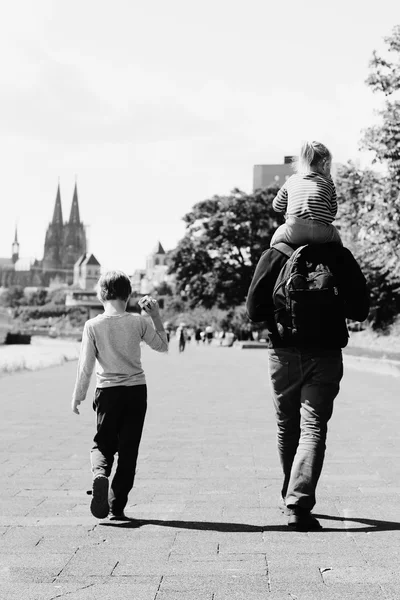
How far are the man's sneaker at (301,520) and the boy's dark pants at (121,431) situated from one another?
92cm

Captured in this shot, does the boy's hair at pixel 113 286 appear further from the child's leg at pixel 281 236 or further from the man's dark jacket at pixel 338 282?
the child's leg at pixel 281 236

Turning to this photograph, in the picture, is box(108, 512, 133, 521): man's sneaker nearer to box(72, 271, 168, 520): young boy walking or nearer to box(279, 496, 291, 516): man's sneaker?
box(72, 271, 168, 520): young boy walking

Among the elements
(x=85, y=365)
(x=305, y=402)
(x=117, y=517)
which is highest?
(x=85, y=365)

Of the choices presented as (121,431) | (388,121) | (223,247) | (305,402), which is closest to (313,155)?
(305,402)

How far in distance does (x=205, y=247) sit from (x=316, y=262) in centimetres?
5528

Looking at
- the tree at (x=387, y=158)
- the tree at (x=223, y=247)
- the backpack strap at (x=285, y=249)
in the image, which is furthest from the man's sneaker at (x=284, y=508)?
the tree at (x=223, y=247)

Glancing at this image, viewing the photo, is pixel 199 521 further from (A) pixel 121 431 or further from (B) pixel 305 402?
(B) pixel 305 402

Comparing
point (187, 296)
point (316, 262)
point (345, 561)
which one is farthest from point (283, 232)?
point (187, 296)

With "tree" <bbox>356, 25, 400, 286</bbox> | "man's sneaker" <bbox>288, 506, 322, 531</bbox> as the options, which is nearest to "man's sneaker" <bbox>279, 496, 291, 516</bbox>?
"man's sneaker" <bbox>288, 506, 322, 531</bbox>

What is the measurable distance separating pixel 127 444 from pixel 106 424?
0.52 ft

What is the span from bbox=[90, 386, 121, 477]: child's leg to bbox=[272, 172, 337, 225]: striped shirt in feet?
4.49

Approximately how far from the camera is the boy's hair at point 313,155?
520 cm

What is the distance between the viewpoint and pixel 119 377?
17.5 feet

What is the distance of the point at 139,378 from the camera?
5.39 m
